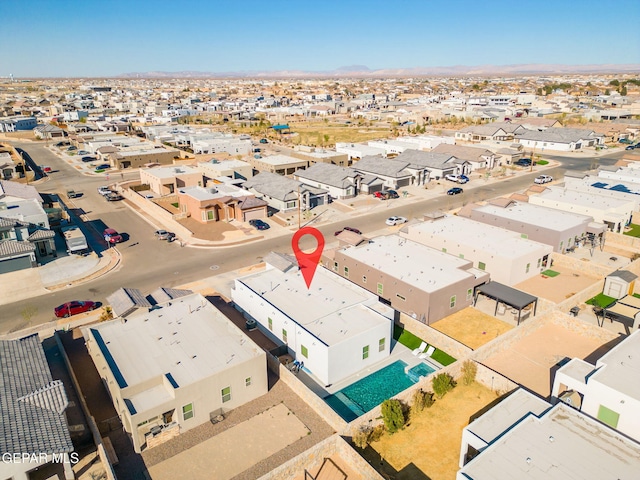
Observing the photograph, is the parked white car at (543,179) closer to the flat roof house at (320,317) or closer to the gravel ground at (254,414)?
the flat roof house at (320,317)

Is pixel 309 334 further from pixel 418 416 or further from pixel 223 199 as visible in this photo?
pixel 223 199

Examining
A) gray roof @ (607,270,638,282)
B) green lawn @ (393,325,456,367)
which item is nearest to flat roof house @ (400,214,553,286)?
gray roof @ (607,270,638,282)

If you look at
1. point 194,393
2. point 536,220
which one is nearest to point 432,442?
point 194,393

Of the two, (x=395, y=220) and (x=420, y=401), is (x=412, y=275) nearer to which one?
(x=420, y=401)

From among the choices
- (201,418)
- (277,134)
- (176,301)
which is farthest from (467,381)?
(277,134)

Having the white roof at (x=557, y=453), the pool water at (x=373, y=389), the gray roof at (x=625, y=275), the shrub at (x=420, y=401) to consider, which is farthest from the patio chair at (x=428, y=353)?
the gray roof at (x=625, y=275)

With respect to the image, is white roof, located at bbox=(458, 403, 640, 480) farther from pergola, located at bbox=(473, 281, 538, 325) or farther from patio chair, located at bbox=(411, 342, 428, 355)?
pergola, located at bbox=(473, 281, 538, 325)
